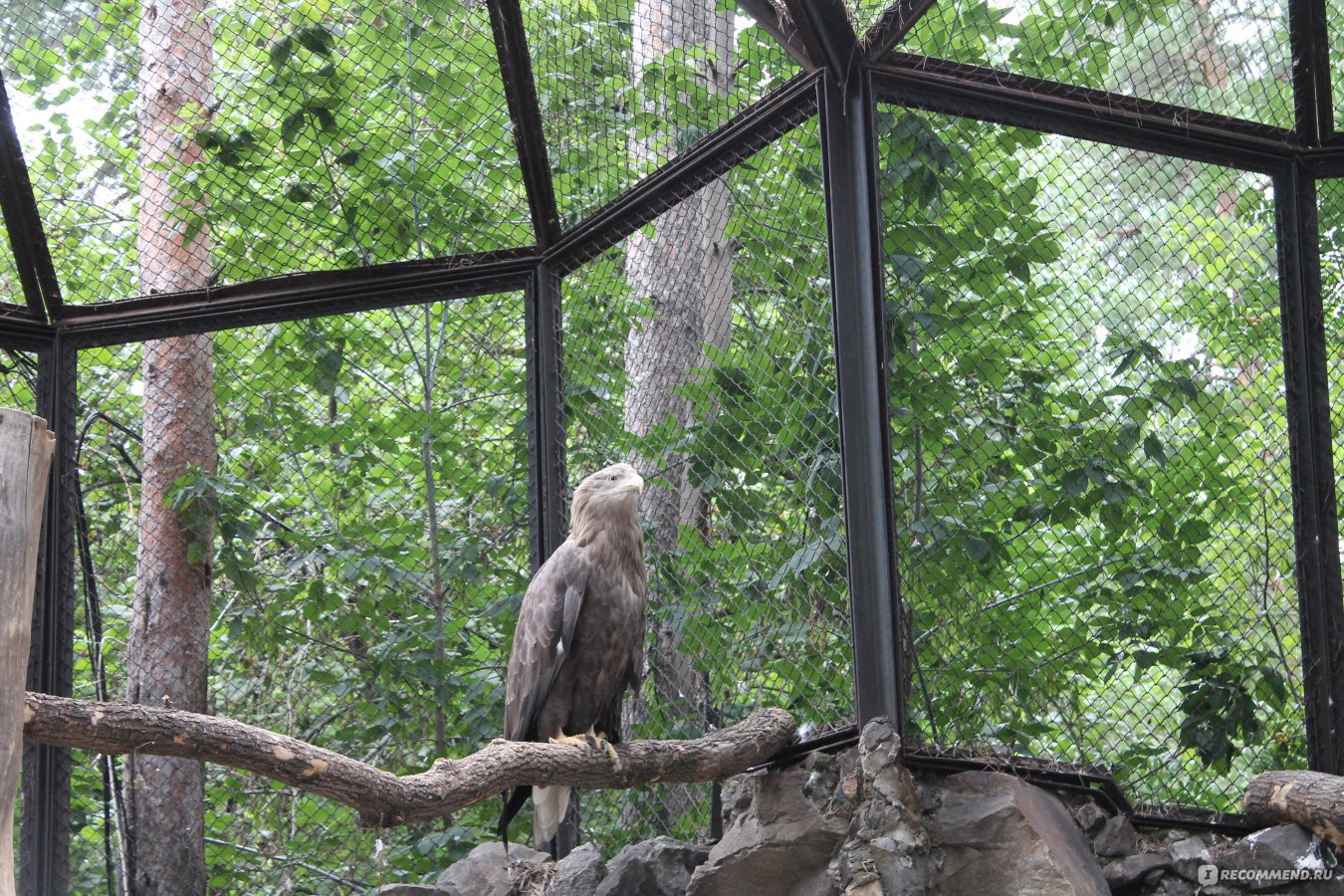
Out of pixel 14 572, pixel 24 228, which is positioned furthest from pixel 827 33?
pixel 24 228

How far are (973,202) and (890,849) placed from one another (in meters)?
2.01

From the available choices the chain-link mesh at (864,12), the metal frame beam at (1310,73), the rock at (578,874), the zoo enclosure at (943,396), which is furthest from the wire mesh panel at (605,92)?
the rock at (578,874)

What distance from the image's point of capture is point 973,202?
13.0ft

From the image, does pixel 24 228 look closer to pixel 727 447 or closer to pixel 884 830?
pixel 727 447

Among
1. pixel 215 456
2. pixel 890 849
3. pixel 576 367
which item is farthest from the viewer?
pixel 215 456

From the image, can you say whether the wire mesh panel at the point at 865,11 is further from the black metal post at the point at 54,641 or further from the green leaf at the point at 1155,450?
the black metal post at the point at 54,641

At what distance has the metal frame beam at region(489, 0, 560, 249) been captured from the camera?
4.27 meters

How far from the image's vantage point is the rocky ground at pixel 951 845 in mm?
3105

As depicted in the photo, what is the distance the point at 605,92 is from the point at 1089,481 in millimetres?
2155

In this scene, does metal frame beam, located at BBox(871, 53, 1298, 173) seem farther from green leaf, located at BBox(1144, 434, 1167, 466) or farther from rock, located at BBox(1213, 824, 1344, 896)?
rock, located at BBox(1213, 824, 1344, 896)

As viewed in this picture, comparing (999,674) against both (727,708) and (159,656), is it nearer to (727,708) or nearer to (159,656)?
(727,708)

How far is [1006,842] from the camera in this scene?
10.1ft

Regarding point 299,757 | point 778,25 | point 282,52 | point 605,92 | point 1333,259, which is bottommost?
point 299,757

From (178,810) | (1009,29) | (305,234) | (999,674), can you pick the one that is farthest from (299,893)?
(1009,29)
